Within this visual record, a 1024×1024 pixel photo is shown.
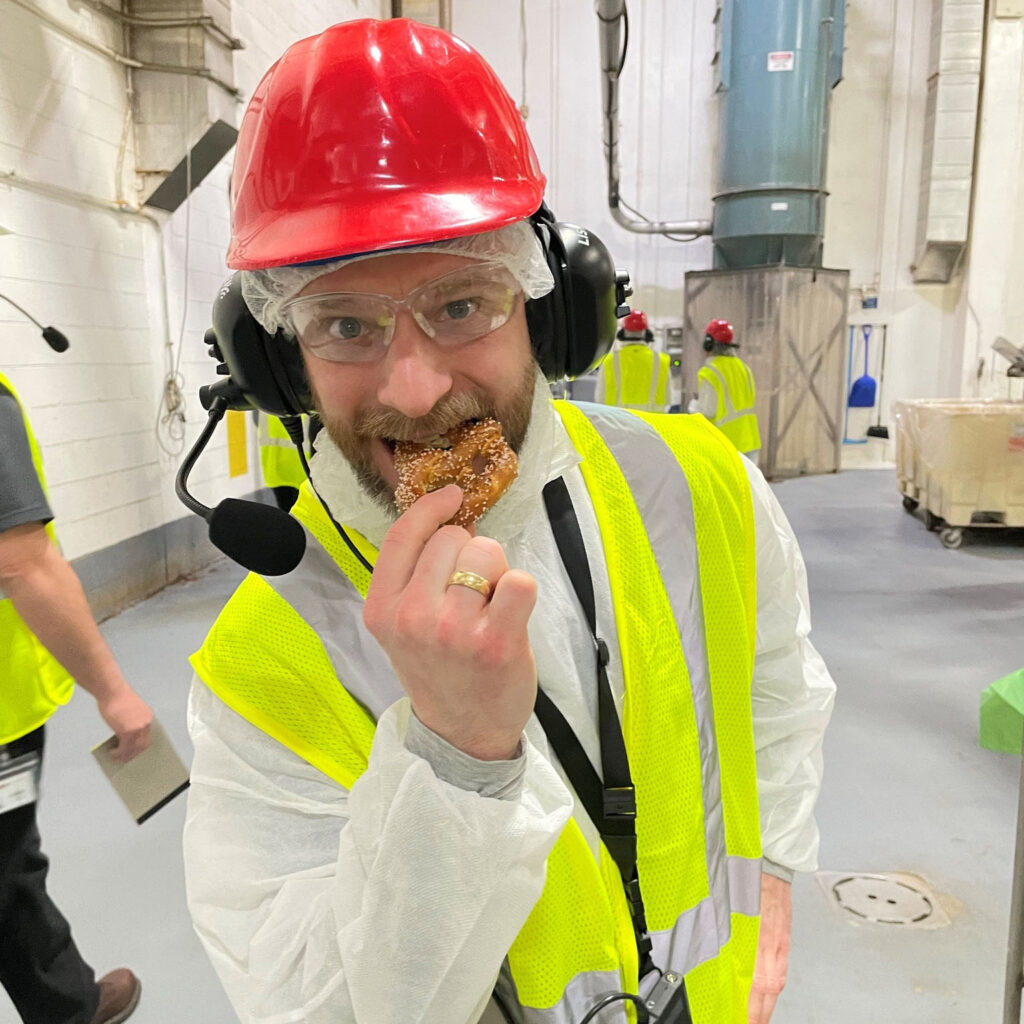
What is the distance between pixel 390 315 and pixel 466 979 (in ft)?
2.48

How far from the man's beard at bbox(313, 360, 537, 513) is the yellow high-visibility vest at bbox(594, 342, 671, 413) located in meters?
6.08

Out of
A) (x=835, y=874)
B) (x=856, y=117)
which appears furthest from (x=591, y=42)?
(x=835, y=874)

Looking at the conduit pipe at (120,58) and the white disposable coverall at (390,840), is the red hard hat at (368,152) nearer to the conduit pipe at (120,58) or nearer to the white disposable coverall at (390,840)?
the white disposable coverall at (390,840)

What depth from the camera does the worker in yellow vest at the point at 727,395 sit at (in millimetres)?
6184

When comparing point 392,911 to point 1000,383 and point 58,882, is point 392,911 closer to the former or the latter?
point 58,882

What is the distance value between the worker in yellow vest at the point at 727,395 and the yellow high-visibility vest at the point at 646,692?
5029 mm

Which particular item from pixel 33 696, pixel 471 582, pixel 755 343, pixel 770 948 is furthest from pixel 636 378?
pixel 471 582

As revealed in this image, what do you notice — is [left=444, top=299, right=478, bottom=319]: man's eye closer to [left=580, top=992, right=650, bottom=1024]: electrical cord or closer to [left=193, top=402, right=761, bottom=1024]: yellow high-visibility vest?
[left=193, top=402, right=761, bottom=1024]: yellow high-visibility vest

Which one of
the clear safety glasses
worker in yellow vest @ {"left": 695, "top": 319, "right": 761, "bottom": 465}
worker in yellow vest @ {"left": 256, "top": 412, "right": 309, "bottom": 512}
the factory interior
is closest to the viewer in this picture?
the clear safety glasses

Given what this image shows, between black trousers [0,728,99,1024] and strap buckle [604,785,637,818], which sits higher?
strap buckle [604,785,637,818]

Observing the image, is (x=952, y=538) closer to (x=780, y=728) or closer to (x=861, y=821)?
(x=861, y=821)

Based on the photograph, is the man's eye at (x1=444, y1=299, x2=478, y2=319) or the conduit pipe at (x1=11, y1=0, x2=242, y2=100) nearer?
the man's eye at (x1=444, y1=299, x2=478, y2=319)

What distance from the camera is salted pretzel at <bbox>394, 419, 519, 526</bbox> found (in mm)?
906

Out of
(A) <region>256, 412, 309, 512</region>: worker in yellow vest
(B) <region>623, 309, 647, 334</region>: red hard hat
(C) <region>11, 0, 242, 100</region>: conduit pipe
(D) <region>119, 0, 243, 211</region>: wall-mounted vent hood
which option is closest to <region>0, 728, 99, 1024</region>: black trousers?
(A) <region>256, 412, 309, 512</region>: worker in yellow vest
